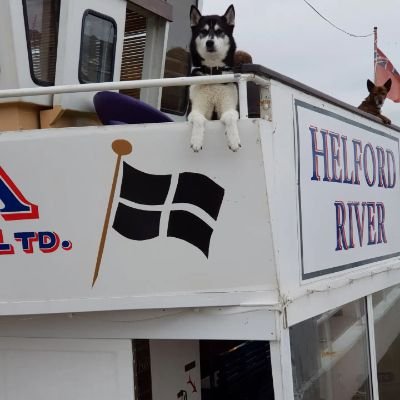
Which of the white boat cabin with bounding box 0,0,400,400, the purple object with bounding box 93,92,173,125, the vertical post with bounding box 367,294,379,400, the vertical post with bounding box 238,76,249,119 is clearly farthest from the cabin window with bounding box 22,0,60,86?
the vertical post with bounding box 367,294,379,400

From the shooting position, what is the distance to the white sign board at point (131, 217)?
3135 millimetres

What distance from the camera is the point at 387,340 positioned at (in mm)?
5277

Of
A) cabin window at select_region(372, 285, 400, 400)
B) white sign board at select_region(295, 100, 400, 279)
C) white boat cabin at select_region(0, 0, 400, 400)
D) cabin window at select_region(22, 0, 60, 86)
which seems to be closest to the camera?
white boat cabin at select_region(0, 0, 400, 400)

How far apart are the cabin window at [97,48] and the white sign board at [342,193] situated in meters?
1.60

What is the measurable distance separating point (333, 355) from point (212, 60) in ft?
6.66

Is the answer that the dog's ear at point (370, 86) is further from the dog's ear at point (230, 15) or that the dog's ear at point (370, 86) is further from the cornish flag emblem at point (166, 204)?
the cornish flag emblem at point (166, 204)

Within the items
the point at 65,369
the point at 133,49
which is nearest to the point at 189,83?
the point at 65,369

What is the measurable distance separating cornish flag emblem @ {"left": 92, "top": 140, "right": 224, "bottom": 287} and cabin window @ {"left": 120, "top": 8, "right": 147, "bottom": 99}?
6.79 ft

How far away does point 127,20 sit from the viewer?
508 centimetres

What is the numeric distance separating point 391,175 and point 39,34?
2.77m

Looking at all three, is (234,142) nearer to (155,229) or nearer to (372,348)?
(155,229)

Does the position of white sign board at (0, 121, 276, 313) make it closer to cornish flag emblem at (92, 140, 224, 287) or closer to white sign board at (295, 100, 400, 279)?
cornish flag emblem at (92, 140, 224, 287)

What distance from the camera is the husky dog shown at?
10.7 ft

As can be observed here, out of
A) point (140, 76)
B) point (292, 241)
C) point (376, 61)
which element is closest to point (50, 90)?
point (292, 241)
